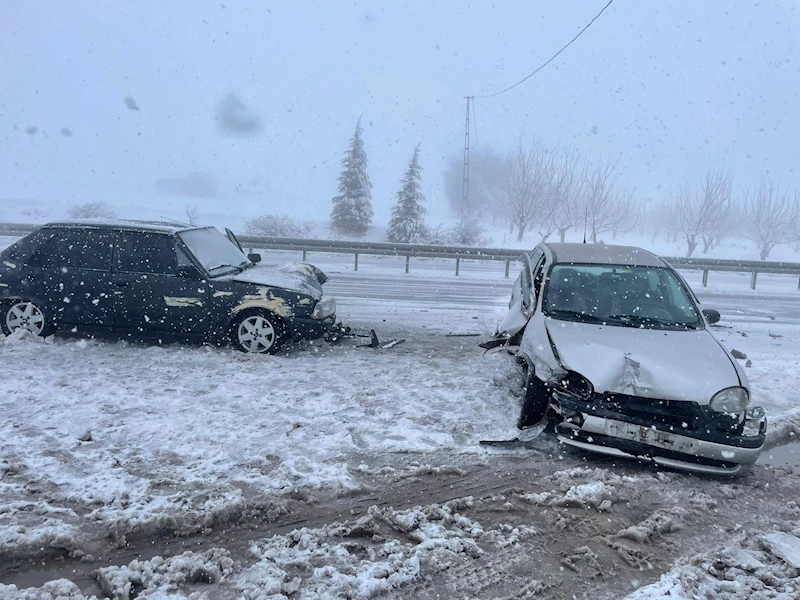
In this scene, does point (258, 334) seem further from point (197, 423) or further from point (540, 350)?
point (540, 350)

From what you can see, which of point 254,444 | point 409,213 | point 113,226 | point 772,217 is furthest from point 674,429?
point 772,217

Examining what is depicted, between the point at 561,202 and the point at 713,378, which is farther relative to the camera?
the point at 561,202

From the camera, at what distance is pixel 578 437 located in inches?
182

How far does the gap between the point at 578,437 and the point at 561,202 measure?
42.2 m

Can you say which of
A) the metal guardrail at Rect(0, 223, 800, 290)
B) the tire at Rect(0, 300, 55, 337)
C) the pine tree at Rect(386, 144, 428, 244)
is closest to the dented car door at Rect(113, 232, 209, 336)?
the tire at Rect(0, 300, 55, 337)

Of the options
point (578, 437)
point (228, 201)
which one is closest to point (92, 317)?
point (578, 437)

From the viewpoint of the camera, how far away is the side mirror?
291 inches

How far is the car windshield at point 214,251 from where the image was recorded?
7.70m

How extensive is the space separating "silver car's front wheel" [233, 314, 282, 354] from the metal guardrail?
10.9 metres

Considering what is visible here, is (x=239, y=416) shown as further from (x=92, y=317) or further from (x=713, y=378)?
(x=713, y=378)

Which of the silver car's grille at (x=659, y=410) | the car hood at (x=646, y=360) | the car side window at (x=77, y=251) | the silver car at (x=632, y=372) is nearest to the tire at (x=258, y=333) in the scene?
the car side window at (x=77, y=251)

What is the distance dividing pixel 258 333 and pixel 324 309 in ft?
2.98

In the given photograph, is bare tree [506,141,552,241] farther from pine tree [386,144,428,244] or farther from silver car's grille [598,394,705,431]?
silver car's grille [598,394,705,431]

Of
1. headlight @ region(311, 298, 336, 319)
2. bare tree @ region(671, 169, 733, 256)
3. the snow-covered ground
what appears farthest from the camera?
bare tree @ region(671, 169, 733, 256)
